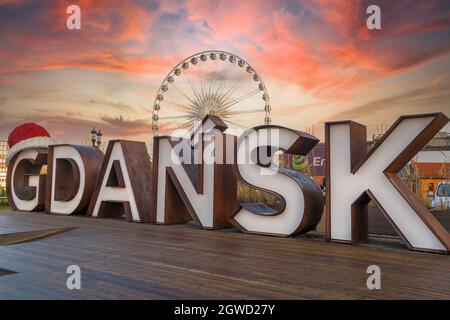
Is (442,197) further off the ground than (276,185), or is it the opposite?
(276,185)

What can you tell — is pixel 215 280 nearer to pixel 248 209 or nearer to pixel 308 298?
pixel 308 298

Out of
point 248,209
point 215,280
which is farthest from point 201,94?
A: point 215,280

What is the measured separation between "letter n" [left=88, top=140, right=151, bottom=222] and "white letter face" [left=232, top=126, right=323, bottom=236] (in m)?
1.94

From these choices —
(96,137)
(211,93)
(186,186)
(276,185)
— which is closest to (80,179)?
(186,186)

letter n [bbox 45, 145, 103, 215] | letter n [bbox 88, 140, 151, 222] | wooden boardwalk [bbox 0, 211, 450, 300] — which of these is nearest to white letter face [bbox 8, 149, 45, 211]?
letter n [bbox 45, 145, 103, 215]

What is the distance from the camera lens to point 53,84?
49.2 ft

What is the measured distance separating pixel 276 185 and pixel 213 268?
2059 millimetres

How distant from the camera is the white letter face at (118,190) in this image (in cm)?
645

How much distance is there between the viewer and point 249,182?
5129 millimetres

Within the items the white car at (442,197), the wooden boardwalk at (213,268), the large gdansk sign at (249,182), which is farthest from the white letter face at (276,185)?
the white car at (442,197)

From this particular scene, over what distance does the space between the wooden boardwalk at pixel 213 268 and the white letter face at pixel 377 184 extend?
0.21 m

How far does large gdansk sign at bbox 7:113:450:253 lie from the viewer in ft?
13.4

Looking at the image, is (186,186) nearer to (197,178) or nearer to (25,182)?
(197,178)

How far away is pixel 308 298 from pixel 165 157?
426cm
